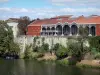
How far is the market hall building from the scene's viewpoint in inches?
3088

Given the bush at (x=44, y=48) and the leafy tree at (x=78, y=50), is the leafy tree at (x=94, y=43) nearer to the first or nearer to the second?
the leafy tree at (x=78, y=50)

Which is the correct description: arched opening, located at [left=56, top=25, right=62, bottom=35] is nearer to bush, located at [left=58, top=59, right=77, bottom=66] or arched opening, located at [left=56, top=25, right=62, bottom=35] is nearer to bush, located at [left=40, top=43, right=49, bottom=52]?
bush, located at [left=40, top=43, right=49, bottom=52]

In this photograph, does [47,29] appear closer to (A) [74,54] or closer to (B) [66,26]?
(B) [66,26]

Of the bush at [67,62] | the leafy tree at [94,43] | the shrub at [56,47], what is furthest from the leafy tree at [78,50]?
A: the shrub at [56,47]

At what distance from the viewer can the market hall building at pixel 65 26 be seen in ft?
257

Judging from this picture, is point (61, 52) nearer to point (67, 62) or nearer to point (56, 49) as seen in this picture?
point (56, 49)

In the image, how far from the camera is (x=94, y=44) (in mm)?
68688

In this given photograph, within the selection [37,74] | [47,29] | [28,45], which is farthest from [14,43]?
[37,74]

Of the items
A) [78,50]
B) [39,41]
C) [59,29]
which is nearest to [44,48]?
[39,41]

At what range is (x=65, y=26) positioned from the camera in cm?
8531

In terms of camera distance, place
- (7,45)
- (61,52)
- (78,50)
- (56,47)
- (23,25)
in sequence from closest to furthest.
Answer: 1. (78,50)
2. (61,52)
3. (56,47)
4. (7,45)
5. (23,25)

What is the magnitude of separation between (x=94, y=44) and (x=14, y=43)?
964 inches

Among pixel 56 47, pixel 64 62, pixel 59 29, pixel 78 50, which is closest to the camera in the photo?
pixel 78 50

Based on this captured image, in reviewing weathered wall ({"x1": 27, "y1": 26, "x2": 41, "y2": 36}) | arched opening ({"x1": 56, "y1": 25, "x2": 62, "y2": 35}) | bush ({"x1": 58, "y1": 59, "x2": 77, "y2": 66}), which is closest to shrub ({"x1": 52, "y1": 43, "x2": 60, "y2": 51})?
bush ({"x1": 58, "y1": 59, "x2": 77, "y2": 66})
